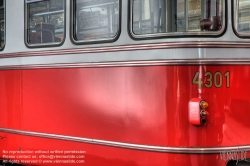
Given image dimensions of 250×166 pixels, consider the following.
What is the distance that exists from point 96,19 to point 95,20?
0.6 inches

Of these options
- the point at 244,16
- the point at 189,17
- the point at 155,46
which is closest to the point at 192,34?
the point at 189,17

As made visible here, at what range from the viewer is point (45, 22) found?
4.59 metres

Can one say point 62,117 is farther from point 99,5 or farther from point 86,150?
point 99,5

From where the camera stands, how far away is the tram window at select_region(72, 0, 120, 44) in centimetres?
396

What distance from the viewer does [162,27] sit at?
3.65 meters

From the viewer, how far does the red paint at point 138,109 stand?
355cm

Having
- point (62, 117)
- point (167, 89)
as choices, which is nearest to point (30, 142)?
point (62, 117)

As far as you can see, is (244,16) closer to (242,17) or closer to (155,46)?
(242,17)

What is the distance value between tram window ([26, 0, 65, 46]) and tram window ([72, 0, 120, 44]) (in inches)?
7.9

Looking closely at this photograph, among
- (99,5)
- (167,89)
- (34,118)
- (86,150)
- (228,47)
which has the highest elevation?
(99,5)

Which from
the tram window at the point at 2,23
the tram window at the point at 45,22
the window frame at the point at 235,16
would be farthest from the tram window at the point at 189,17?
the tram window at the point at 2,23

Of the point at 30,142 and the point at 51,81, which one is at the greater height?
the point at 51,81

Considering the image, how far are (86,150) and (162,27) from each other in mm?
1532

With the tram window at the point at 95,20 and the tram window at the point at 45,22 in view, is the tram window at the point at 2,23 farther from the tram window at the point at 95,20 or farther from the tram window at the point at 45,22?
the tram window at the point at 95,20
